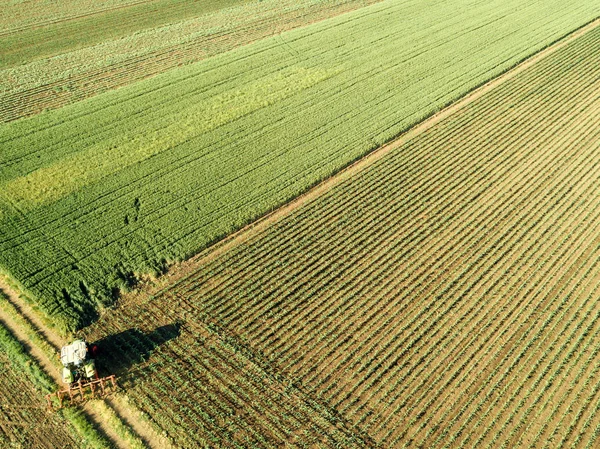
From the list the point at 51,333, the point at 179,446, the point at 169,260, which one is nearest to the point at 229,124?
the point at 169,260

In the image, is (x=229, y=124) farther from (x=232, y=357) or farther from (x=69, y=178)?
(x=232, y=357)

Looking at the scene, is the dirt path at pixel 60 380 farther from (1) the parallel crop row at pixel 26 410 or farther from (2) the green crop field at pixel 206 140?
(2) the green crop field at pixel 206 140

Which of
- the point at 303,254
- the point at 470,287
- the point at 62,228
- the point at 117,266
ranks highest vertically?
Result: the point at 62,228

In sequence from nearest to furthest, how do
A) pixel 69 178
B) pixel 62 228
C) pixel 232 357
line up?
pixel 232 357 → pixel 62 228 → pixel 69 178

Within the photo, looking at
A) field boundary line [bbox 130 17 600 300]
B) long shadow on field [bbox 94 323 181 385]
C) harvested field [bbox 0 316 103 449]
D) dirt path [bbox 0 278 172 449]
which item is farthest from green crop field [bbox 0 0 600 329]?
harvested field [bbox 0 316 103 449]

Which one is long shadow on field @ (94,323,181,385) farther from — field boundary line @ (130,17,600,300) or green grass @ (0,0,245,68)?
green grass @ (0,0,245,68)

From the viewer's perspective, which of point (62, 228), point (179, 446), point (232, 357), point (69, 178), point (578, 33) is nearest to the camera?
point (179, 446)

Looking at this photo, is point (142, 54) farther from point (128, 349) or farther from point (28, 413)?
point (28, 413)

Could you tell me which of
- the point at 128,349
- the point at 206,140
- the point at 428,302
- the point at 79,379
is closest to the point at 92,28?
the point at 206,140
